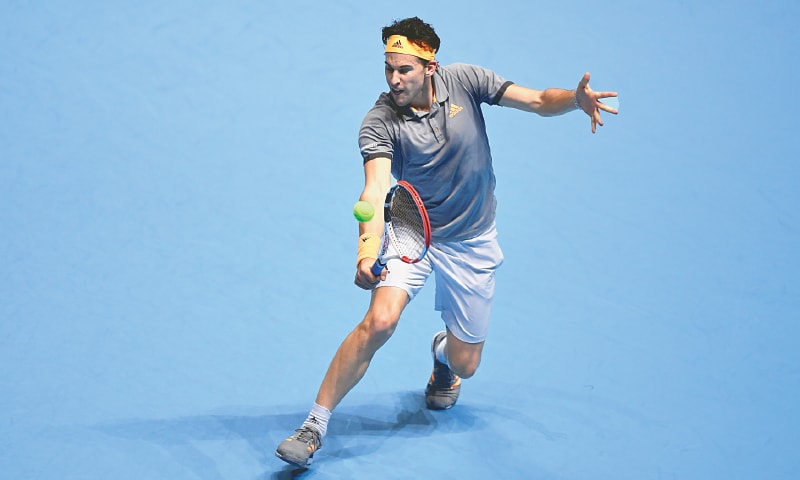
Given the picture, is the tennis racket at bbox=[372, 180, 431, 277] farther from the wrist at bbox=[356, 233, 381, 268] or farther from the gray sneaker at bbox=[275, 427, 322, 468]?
the gray sneaker at bbox=[275, 427, 322, 468]

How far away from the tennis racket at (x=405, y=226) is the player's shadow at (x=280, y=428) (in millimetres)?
949

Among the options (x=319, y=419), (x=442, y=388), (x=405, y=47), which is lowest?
(x=319, y=419)

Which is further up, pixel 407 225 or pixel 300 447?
pixel 407 225

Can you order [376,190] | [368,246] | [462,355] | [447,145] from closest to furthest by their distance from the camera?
[368,246] < [376,190] < [447,145] < [462,355]

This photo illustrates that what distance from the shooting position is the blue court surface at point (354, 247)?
172 inches

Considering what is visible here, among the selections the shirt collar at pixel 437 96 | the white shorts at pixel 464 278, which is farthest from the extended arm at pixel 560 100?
the white shorts at pixel 464 278

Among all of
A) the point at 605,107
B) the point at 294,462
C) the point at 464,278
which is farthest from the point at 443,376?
the point at 605,107

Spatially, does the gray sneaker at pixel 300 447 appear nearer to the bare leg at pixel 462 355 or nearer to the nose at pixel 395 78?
the bare leg at pixel 462 355

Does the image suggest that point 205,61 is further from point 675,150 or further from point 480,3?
point 675,150

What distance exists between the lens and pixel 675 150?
6.36 meters

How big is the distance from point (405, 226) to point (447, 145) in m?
0.42

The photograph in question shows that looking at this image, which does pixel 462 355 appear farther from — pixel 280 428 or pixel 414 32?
pixel 414 32

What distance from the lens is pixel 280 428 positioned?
4.41 metres

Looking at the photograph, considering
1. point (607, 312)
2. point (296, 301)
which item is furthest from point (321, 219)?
point (607, 312)
